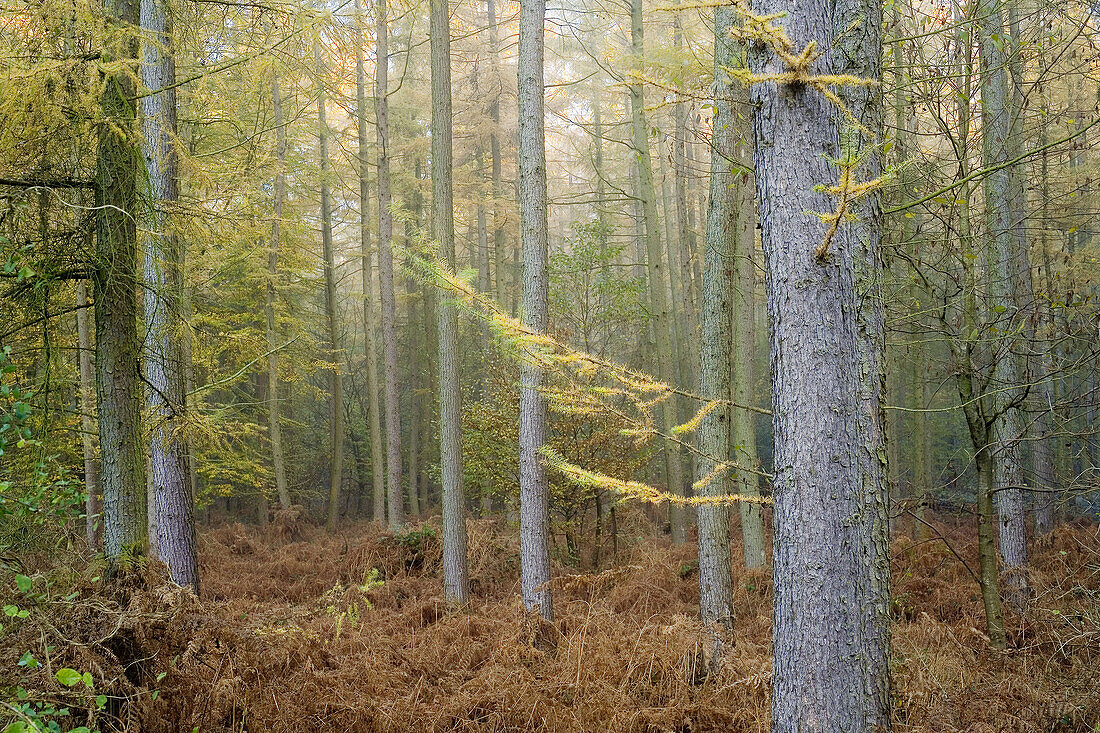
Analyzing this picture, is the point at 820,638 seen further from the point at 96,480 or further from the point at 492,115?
the point at 492,115

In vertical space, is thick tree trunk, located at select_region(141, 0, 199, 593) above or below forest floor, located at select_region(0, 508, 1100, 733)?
above

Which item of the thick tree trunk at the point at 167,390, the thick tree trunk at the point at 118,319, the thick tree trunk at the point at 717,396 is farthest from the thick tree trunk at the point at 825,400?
the thick tree trunk at the point at 167,390

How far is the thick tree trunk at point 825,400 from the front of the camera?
2.37m

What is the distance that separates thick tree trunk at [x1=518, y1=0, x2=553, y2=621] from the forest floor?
21.9 inches

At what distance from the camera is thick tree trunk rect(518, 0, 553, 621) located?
6.40 m

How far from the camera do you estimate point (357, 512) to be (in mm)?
21359

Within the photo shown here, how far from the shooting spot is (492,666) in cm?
508

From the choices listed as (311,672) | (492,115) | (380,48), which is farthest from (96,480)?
(492,115)

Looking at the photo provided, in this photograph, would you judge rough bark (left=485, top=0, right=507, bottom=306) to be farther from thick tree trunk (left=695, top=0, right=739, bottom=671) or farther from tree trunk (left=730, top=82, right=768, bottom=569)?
thick tree trunk (left=695, top=0, right=739, bottom=671)

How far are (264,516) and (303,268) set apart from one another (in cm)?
602

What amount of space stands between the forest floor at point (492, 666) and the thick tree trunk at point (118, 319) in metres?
0.36

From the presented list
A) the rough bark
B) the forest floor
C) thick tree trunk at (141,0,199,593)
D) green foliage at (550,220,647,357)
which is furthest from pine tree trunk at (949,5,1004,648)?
the rough bark

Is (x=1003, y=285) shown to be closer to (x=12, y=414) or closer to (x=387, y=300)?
(x=12, y=414)

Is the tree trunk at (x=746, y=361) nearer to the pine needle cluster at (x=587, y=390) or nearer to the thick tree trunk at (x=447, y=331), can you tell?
the thick tree trunk at (x=447, y=331)
